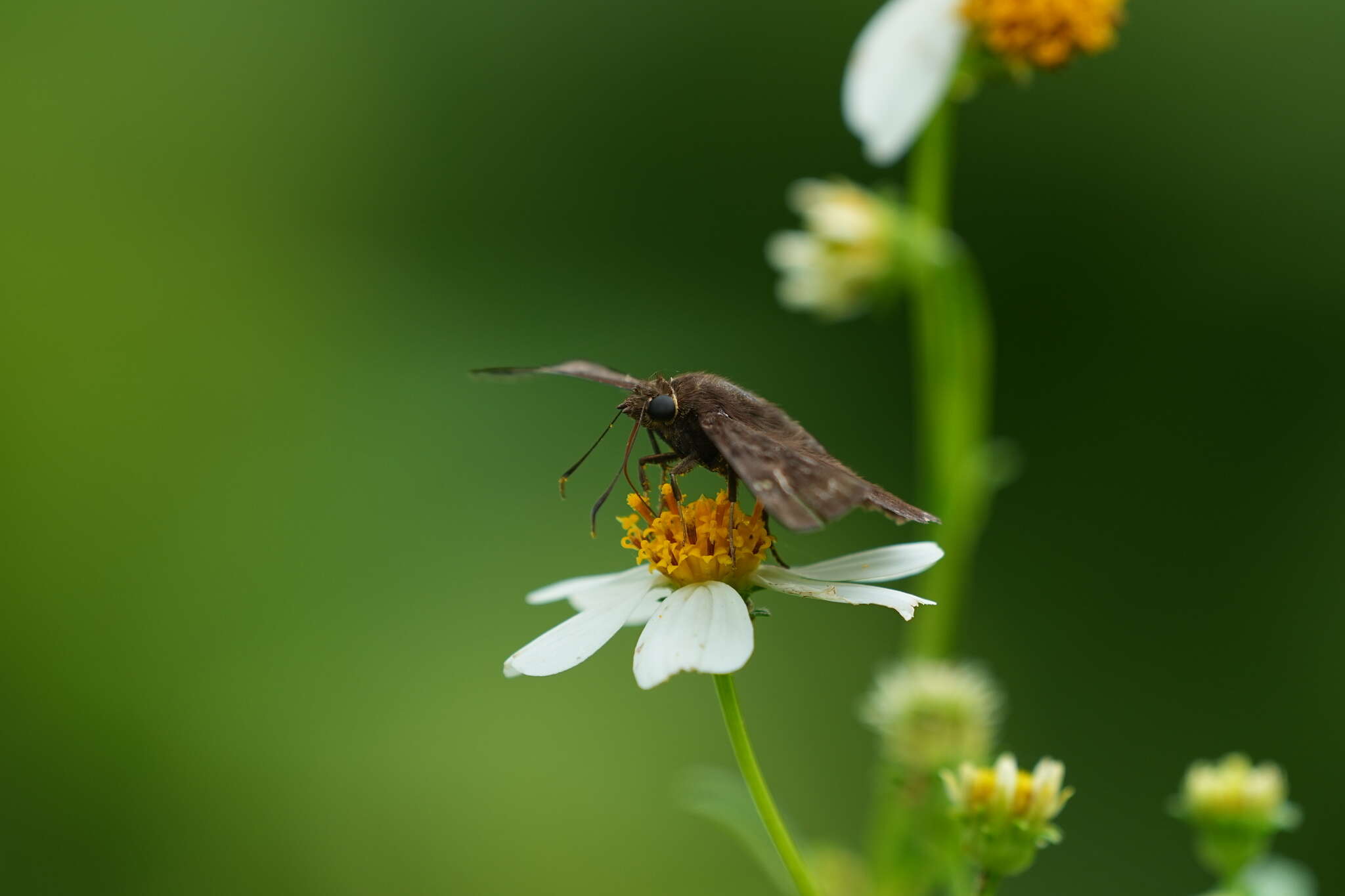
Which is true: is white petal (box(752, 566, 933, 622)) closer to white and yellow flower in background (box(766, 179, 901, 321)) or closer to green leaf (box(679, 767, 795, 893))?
green leaf (box(679, 767, 795, 893))

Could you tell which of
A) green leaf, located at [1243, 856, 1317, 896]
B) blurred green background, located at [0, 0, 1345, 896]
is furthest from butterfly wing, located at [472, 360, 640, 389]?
blurred green background, located at [0, 0, 1345, 896]

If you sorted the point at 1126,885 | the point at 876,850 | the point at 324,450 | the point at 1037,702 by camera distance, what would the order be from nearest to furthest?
the point at 876,850, the point at 1126,885, the point at 1037,702, the point at 324,450

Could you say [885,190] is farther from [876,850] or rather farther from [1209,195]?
[1209,195]

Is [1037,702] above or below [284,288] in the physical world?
below

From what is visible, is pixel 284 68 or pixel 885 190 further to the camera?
pixel 284 68

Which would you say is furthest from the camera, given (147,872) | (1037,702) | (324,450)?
(324,450)

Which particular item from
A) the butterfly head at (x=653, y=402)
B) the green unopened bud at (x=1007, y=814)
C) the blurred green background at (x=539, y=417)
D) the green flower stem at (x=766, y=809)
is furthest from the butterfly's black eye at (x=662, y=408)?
the blurred green background at (x=539, y=417)

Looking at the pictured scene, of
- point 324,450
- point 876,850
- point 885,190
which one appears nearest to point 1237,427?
point 885,190
